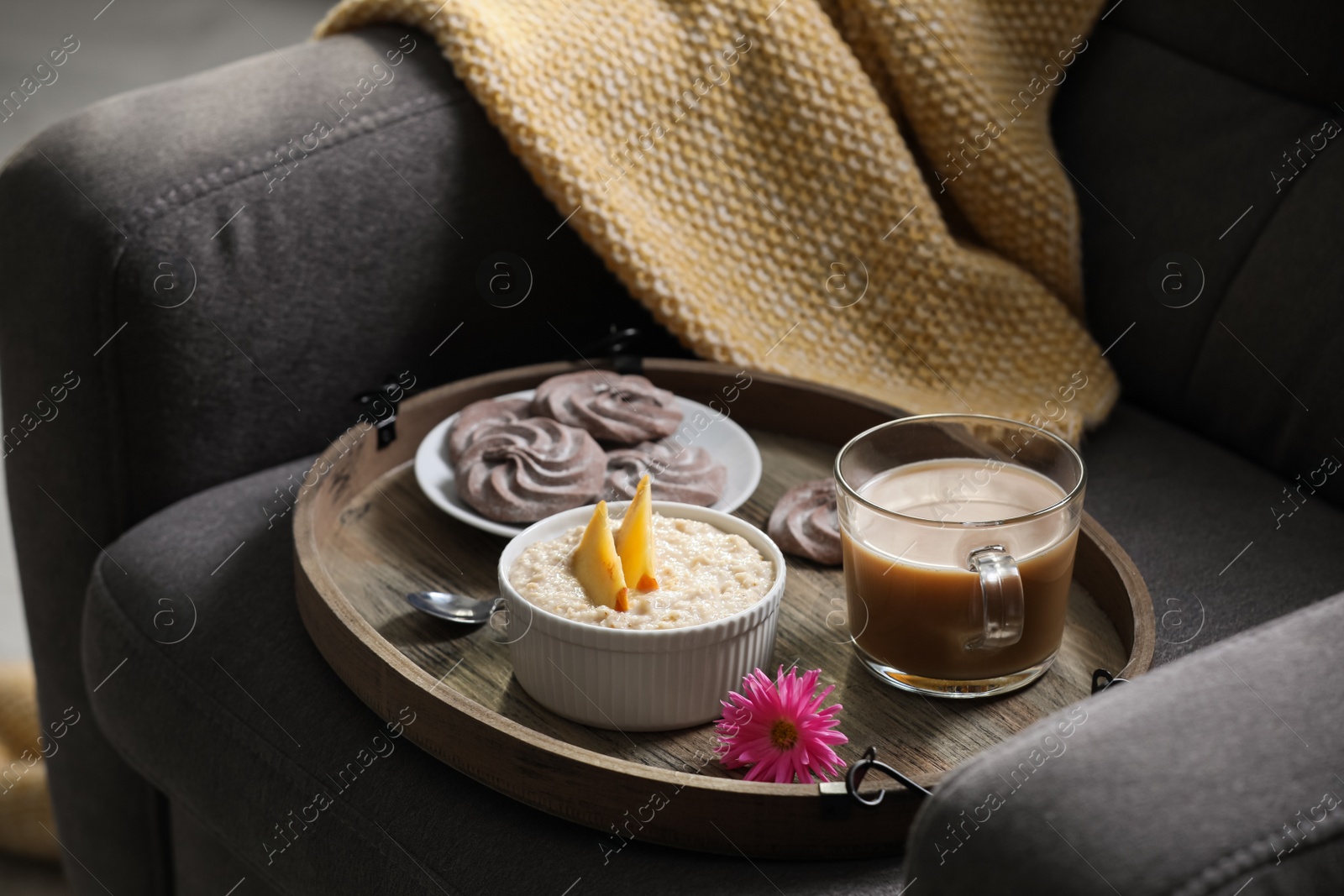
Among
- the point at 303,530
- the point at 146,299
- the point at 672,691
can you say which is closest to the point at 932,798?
the point at 672,691

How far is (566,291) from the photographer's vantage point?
3.96 feet

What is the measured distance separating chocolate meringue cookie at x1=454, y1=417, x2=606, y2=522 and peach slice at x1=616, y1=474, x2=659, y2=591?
159mm

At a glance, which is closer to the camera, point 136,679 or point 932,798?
point 932,798

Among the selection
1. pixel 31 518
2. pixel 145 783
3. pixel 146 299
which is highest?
pixel 146 299

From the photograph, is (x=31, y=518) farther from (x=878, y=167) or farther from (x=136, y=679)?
(x=878, y=167)

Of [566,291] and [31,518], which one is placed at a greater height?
[31,518]

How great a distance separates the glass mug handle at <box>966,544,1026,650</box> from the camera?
654 mm

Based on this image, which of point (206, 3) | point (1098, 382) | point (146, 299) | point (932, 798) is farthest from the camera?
point (206, 3)

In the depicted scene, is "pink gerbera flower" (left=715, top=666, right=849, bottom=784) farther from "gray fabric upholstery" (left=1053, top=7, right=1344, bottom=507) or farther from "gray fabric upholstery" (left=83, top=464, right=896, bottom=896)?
"gray fabric upholstery" (left=1053, top=7, right=1344, bottom=507)

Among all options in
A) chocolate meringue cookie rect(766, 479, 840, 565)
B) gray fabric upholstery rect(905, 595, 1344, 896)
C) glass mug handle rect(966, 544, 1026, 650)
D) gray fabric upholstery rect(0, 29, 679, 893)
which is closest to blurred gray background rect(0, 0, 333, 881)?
gray fabric upholstery rect(0, 29, 679, 893)

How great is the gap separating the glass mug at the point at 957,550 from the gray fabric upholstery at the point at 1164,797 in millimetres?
179

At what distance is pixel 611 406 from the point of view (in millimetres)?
959

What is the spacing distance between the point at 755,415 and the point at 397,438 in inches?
11.8

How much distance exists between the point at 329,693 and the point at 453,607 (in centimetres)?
9
